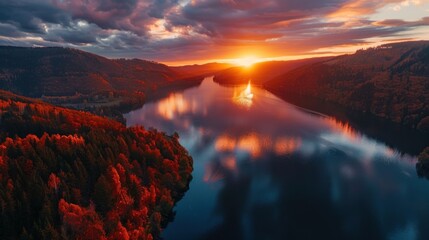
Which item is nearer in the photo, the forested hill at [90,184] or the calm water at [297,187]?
the forested hill at [90,184]

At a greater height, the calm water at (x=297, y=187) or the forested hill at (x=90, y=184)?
the forested hill at (x=90, y=184)

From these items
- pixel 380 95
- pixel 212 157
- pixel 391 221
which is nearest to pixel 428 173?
pixel 391 221

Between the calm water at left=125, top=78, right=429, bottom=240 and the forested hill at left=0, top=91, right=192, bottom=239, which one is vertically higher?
the forested hill at left=0, top=91, right=192, bottom=239

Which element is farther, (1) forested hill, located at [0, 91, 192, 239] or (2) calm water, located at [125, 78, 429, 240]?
(2) calm water, located at [125, 78, 429, 240]

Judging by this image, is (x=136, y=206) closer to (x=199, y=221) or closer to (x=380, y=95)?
(x=199, y=221)
